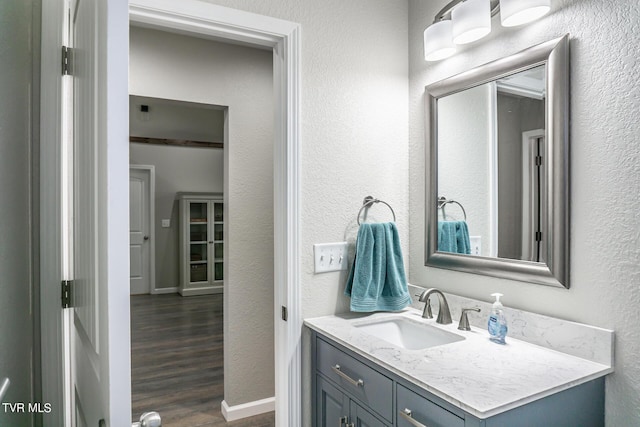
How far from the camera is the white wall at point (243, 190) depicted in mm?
2623

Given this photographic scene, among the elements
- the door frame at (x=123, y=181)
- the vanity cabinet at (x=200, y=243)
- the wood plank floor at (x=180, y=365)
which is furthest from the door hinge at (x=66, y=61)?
the vanity cabinet at (x=200, y=243)

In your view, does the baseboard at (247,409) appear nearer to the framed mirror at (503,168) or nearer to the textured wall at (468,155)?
the framed mirror at (503,168)

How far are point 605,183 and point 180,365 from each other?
331cm

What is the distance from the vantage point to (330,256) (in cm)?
186

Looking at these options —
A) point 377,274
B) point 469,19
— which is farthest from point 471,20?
point 377,274

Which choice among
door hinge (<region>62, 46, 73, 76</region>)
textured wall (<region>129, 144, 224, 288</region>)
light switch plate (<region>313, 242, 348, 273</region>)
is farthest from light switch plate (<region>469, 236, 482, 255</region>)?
textured wall (<region>129, 144, 224, 288</region>)

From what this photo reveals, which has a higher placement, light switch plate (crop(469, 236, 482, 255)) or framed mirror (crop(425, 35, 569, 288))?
framed mirror (crop(425, 35, 569, 288))

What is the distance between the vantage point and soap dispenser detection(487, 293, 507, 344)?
1.48 m

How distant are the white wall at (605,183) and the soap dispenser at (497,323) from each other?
104 millimetres

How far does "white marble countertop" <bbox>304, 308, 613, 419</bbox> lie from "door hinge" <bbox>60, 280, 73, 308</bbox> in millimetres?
906

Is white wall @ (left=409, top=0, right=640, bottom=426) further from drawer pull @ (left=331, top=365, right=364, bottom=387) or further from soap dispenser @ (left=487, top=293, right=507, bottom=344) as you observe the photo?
drawer pull @ (left=331, top=365, right=364, bottom=387)

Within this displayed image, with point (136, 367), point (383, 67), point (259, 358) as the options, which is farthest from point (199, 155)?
point (383, 67)

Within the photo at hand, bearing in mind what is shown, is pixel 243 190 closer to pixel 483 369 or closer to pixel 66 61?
pixel 66 61

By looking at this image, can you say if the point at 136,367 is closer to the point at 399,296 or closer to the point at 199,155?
the point at 399,296
